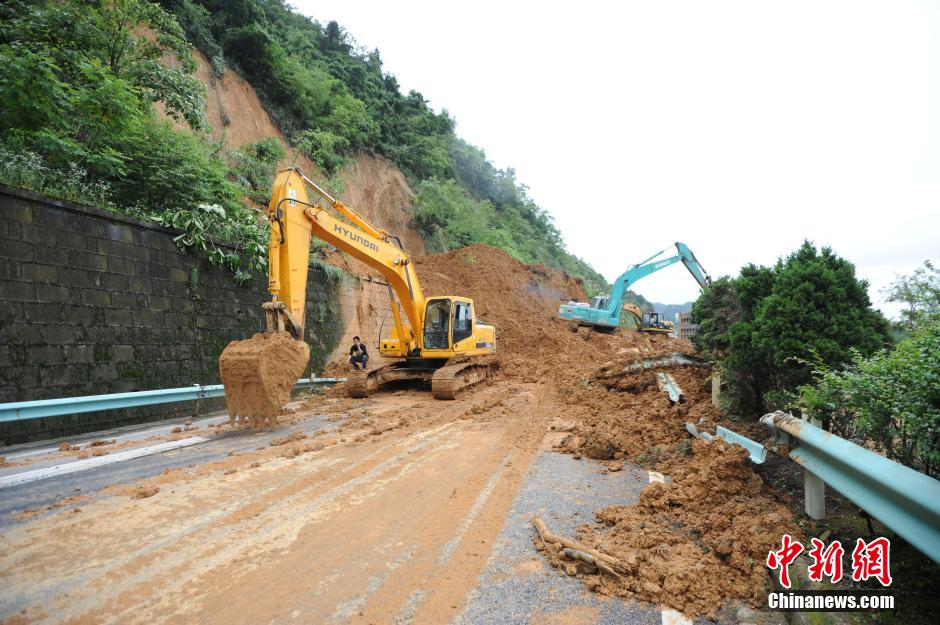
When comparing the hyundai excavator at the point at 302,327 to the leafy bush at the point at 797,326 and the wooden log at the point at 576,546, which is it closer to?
the wooden log at the point at 576,546

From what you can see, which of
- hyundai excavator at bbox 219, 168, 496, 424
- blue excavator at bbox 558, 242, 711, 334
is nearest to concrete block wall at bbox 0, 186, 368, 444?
hyundai excavator at bbox 219, 168, 496, 424

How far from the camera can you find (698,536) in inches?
124

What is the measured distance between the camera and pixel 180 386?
8.60 metres

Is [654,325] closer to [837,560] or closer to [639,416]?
[639,416]

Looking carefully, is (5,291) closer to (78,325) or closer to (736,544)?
(78,325)

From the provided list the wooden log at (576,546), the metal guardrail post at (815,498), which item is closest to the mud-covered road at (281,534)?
the wooden log at (576,546)

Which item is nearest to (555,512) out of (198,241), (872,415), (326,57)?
(872,415)

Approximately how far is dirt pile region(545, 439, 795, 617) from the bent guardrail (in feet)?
21.2

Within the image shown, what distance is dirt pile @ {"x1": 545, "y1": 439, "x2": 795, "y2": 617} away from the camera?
100 inches

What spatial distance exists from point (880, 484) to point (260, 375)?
652 centimetres

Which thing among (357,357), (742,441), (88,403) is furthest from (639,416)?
(357,357)

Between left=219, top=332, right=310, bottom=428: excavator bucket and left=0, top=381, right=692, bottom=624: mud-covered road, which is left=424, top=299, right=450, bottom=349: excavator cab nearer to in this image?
left=219, top=332, right=310, bottom=428: excavator bucket

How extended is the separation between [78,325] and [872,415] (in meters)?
9.40

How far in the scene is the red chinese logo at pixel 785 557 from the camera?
247cm
